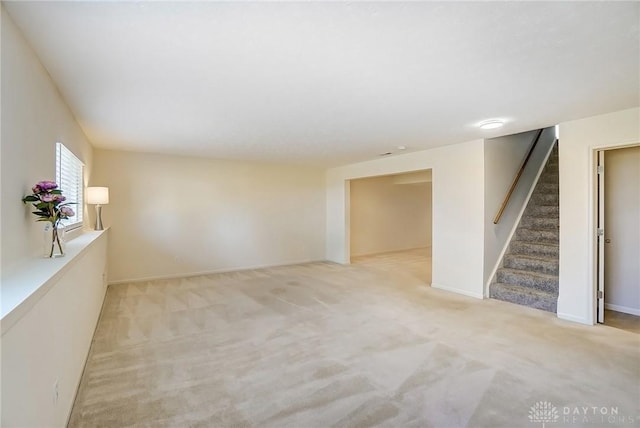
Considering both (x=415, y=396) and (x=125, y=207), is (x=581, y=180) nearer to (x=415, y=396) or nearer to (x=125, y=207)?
(x=415, y=396)

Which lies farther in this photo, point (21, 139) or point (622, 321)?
point (622, 321)

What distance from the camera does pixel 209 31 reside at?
5.69 feet

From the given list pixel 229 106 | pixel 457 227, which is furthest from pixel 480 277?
pixel 229 106

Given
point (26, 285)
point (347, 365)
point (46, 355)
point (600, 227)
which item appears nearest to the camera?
point (26, 285)

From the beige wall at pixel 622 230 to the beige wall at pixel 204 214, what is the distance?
534 centimetres

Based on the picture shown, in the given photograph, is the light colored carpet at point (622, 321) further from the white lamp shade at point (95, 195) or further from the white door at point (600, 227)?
the white lamp shade at point (95, 195)

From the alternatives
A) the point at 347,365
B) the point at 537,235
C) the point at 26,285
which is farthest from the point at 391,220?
the point at 26,285

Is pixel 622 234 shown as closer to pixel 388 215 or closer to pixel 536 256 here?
pixel 536 256

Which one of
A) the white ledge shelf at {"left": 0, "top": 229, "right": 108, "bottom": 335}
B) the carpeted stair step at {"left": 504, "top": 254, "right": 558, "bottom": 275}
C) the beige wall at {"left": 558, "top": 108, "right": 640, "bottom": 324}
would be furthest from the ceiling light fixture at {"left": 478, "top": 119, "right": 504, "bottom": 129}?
the white ledge shelf at {"left": 0, "top": 229, "right": 108, "bottom": 335}

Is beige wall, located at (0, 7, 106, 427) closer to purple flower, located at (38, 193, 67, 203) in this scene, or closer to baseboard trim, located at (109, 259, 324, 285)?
purple flower, located at (38, 193, 67, 203)

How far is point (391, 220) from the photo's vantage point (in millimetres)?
9008

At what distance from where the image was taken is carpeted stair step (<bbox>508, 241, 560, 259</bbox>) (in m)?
4.60

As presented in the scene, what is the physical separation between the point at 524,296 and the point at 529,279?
0.96 ft

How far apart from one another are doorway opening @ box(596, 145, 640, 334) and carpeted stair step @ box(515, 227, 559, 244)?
64 centimetres
